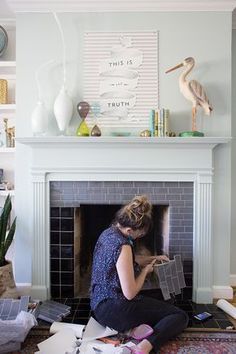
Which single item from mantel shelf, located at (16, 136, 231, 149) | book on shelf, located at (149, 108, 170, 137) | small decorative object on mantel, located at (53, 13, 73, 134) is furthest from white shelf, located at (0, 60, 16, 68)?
book on shelf, located at (149, 108, 170, 137)

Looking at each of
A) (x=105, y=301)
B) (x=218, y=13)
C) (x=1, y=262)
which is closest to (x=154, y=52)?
(x=218, y=13)

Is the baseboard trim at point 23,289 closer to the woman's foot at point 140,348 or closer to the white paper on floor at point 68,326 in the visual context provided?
the white paper on floor at point 68,326

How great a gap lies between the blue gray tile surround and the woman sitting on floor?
547 millimetres

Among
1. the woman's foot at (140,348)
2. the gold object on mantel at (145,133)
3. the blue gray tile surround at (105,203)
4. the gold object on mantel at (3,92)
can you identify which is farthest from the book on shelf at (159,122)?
the woman's foot at (140,348)

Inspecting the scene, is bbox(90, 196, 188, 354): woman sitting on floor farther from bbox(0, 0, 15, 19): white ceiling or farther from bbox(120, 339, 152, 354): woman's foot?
bbox(0, 0, 15, 19): white ceiling

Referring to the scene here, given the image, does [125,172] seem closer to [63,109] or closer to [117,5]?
[63,109]

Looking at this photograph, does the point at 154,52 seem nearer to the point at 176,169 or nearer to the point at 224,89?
the point at 224,89

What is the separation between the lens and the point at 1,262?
2.36m

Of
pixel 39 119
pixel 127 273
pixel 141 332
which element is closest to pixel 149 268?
pixel 127 273

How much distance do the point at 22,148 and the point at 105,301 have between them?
1390mm

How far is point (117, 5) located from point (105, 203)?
1.59 meters

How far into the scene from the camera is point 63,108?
2.32 m

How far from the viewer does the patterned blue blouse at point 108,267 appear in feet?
5.90

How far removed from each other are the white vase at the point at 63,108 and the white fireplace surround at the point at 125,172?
17 cm
